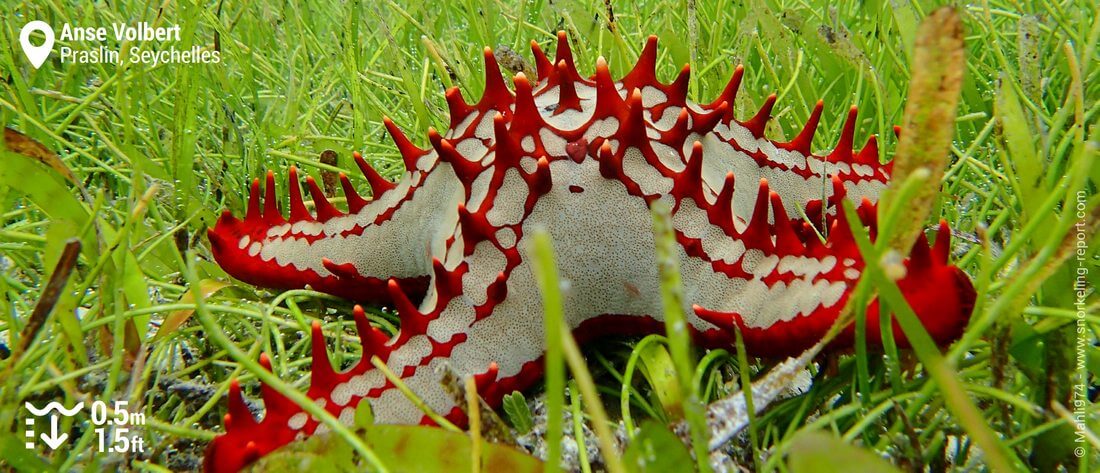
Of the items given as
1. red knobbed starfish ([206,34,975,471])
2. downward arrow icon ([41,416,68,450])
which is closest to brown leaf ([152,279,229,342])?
red knobbed starfish ([206,34,975,471])

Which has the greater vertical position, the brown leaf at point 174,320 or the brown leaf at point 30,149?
the brown leaf at point 30,149

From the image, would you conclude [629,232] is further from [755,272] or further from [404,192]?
[404,192]

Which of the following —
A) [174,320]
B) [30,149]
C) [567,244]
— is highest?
[30,149]

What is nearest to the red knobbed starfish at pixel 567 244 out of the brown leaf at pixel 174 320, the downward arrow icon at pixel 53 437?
the brown leaf at pixel 174 320

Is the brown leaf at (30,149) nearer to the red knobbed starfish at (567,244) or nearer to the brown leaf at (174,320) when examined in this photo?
the brown leaf at (174,320)

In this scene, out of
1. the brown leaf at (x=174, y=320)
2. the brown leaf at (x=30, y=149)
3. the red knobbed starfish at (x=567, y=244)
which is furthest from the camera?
the brown leaf at (x=174, y=320)

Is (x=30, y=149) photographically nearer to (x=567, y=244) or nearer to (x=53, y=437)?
(x=53, y=437)

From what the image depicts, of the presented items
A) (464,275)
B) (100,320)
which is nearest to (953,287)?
(464,275)

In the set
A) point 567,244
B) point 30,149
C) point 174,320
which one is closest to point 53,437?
point 174,320

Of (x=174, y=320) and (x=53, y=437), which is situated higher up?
(x=174, y=320)
